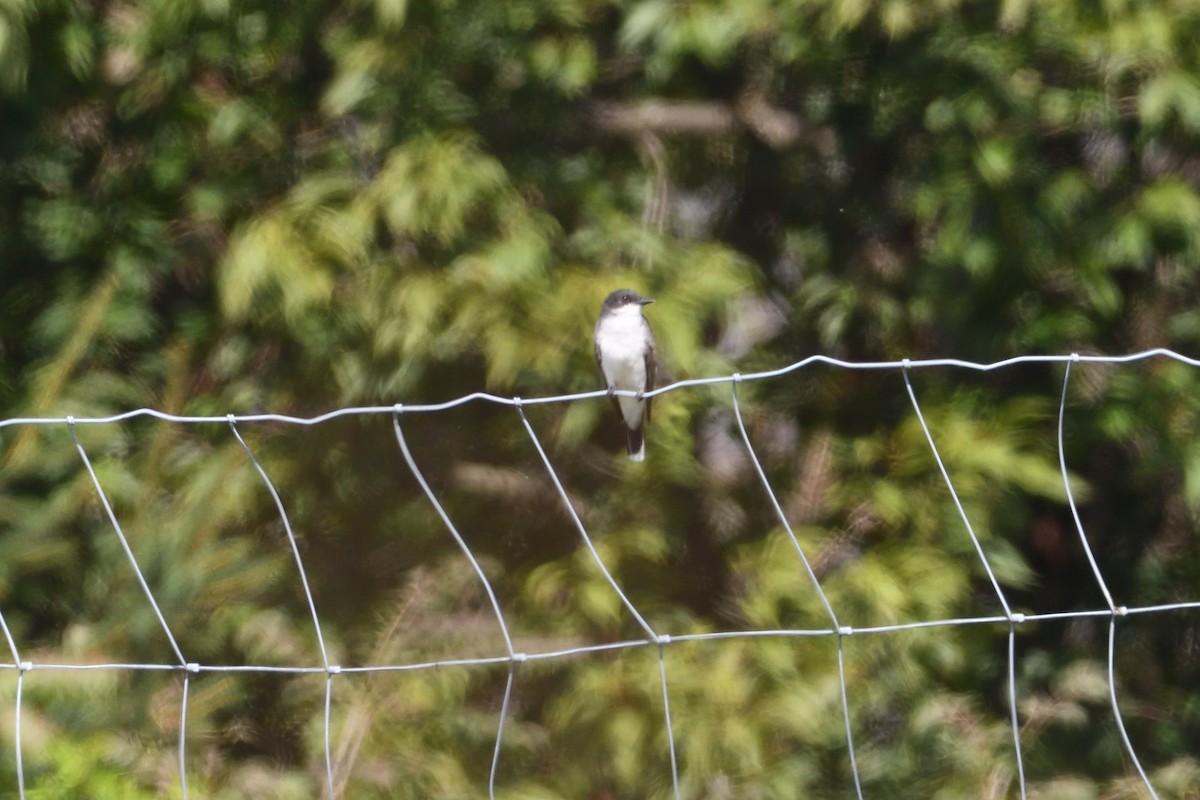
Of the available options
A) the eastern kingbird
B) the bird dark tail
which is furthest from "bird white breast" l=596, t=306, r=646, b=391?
the bird dark tail

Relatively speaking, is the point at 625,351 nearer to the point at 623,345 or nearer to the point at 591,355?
the point at 623,345

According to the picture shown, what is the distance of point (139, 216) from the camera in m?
4.02

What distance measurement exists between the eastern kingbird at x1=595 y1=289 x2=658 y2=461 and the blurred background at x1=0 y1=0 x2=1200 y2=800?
43 millimetres

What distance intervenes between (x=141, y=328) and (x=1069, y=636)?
8.66 ft

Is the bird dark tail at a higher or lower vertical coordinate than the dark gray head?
lower

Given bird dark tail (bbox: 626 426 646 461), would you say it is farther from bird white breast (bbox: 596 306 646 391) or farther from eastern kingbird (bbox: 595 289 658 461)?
bird white breast (bbox: 596 306 646 391)

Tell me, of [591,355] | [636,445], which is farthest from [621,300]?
[636,445]

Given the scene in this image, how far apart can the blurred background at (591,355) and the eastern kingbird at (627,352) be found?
4 centimetres

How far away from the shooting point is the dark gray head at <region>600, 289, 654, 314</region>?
3.64 meters

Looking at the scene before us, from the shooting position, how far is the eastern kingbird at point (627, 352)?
12.0 feet

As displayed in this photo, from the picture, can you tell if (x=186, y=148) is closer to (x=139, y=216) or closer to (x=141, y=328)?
(x=139, y=216)

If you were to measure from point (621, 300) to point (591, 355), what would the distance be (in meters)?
0.15

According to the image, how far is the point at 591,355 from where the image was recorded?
3.66m

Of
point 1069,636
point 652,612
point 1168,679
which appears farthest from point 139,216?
point 1168,679
